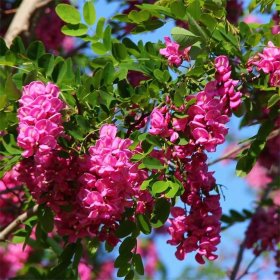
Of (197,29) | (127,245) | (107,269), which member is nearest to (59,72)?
(197,29)

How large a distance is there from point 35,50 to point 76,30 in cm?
15

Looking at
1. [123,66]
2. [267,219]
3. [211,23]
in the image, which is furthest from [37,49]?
[267,219]

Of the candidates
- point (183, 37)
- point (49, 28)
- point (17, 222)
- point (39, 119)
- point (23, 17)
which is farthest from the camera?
point (49, 28)

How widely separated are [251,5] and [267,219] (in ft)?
3.45

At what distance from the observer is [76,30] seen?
1980 millimetres

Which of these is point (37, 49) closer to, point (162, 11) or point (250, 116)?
point (162, 11)

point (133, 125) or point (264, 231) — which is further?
point (264, 231)

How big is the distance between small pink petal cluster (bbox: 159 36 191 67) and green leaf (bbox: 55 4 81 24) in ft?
0.89

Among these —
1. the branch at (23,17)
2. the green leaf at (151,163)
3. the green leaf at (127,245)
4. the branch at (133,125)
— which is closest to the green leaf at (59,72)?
the branch at (133,125)

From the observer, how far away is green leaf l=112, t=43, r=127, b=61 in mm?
1926

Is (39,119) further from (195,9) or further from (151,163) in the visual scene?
(195,9)

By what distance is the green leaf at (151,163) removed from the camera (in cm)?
171

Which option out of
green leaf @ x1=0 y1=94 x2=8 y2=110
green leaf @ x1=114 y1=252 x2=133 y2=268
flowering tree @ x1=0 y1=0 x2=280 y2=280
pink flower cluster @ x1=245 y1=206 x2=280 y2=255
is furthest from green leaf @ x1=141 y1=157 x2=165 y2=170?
pink flower cluster @ x1=245 y1=206 x2=280 y2=255

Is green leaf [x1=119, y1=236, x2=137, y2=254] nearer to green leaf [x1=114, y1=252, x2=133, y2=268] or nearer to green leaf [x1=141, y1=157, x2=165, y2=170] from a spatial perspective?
green leaf [x1=114, y1=252, x2=133, y2=268]
